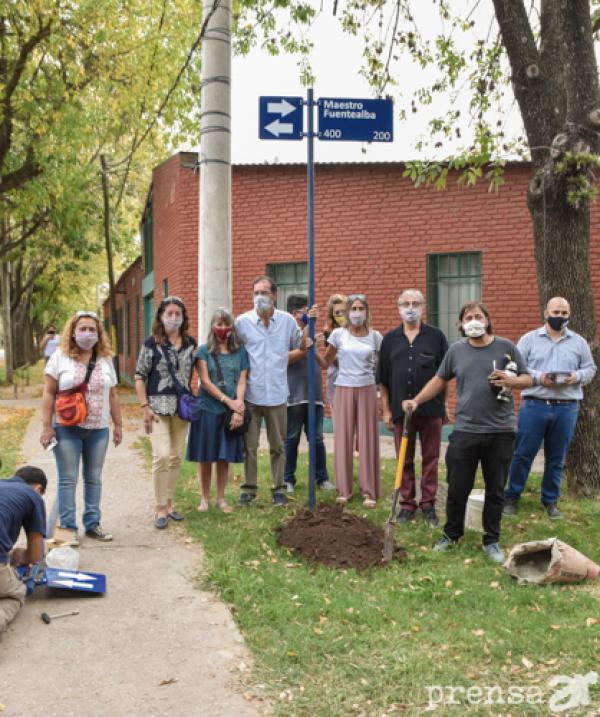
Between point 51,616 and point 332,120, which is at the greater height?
point 332,120

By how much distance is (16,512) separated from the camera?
4520 millimetres

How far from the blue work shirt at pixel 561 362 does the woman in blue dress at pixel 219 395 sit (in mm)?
2518

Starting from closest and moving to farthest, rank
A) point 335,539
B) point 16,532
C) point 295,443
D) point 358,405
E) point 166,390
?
1. point 16,532
2. point 335,539
3. point 166,390
4. point 358,405
5. point 295,443

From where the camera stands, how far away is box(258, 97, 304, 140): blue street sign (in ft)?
20.4

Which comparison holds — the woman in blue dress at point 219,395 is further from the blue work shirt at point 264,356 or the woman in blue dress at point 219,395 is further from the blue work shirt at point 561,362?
the blue work shirt at point 561,362

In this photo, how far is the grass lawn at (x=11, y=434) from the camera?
9.79 meters

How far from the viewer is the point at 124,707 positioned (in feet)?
11.7

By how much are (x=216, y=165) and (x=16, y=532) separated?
15.2 feet

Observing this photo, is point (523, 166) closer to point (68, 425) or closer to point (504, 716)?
point (68, 425)

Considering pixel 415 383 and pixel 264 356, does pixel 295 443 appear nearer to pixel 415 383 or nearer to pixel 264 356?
pixel 264 356

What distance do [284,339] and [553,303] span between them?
242 centimetres

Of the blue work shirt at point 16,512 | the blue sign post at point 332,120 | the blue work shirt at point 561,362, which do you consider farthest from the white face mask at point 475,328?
the blue work shirt at point 16,512

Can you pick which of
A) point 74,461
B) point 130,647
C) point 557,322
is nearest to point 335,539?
point 130,647

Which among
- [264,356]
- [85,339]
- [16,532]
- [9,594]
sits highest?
[85,339]
